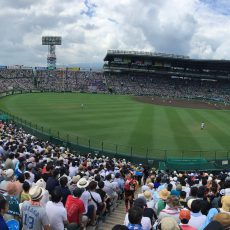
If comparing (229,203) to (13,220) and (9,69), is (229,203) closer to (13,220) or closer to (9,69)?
(13,220)

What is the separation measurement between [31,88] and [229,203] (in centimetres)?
9615

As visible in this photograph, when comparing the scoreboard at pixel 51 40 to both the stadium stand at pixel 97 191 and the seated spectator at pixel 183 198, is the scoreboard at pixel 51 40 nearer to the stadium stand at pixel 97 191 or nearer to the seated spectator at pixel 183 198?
the stadium stand at pixel 97 191

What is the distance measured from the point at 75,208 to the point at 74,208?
0.08 feet

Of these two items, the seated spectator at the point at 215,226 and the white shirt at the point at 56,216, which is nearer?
the seated spectator at the point at 215,226

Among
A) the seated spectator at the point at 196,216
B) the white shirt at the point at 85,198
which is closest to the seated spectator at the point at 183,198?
the seated spectator at the point at 196,216

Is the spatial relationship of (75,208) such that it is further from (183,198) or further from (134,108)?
(134,108)

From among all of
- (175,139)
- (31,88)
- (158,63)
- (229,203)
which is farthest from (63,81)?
(229,203)

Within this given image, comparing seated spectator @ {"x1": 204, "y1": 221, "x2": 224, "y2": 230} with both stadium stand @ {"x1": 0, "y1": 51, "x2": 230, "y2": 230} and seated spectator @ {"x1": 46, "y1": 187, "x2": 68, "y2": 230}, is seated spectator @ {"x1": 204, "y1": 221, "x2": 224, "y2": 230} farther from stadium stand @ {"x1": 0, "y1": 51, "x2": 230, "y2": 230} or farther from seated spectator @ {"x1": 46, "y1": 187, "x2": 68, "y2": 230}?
seated spectator @ {"x1": 46, "y1": 187, "x2": 68, "y2": 230}

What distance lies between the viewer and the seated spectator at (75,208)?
8172mm

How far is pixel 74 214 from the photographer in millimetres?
8180

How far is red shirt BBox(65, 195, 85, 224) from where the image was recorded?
8.17 meters

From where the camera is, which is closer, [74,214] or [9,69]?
[74,214]

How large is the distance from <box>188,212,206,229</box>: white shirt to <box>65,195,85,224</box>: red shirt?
2.62 meters

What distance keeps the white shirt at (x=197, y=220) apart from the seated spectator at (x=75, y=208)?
103 inches
